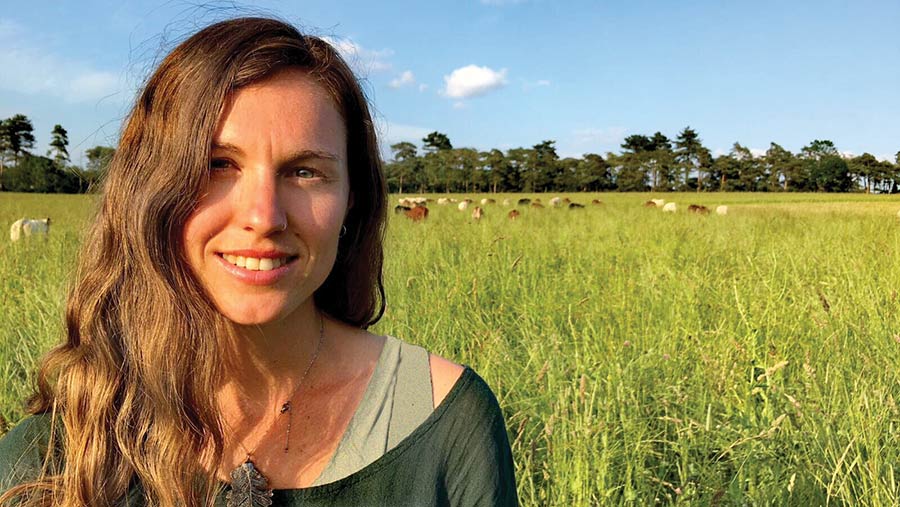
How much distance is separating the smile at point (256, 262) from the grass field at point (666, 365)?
0.75m

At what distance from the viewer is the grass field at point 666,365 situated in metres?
2.10

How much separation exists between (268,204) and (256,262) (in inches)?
4.0

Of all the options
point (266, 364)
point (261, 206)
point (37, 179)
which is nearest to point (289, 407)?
point (266, 364)

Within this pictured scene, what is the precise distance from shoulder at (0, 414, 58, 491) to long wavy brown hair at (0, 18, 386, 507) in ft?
0.08

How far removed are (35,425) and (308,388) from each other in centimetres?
49

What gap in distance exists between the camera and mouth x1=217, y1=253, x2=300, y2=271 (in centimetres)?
107

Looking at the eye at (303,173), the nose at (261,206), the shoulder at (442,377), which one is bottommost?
the shoulder at (442,377)

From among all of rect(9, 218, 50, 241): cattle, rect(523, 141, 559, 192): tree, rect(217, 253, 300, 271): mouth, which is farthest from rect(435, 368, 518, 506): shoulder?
rect(523, 141, 559, 192): tree

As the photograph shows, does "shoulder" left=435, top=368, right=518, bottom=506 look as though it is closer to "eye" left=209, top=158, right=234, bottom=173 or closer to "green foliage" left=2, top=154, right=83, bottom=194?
"eye" left=209, top=158, right=234, bottom=173

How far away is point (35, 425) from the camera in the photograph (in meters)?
1.17

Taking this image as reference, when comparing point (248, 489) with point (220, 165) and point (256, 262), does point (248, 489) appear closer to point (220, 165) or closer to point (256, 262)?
point (256, 262)

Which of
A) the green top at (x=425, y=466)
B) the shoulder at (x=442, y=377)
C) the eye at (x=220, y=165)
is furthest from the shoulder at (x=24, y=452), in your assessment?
the shoulder at (x=442, y=377)

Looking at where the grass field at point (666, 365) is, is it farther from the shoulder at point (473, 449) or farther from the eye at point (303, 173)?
the eye at point (303, 173)

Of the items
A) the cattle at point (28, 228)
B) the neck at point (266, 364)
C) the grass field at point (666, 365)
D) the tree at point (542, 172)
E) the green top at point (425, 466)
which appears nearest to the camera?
the green top at point (425, 466)
